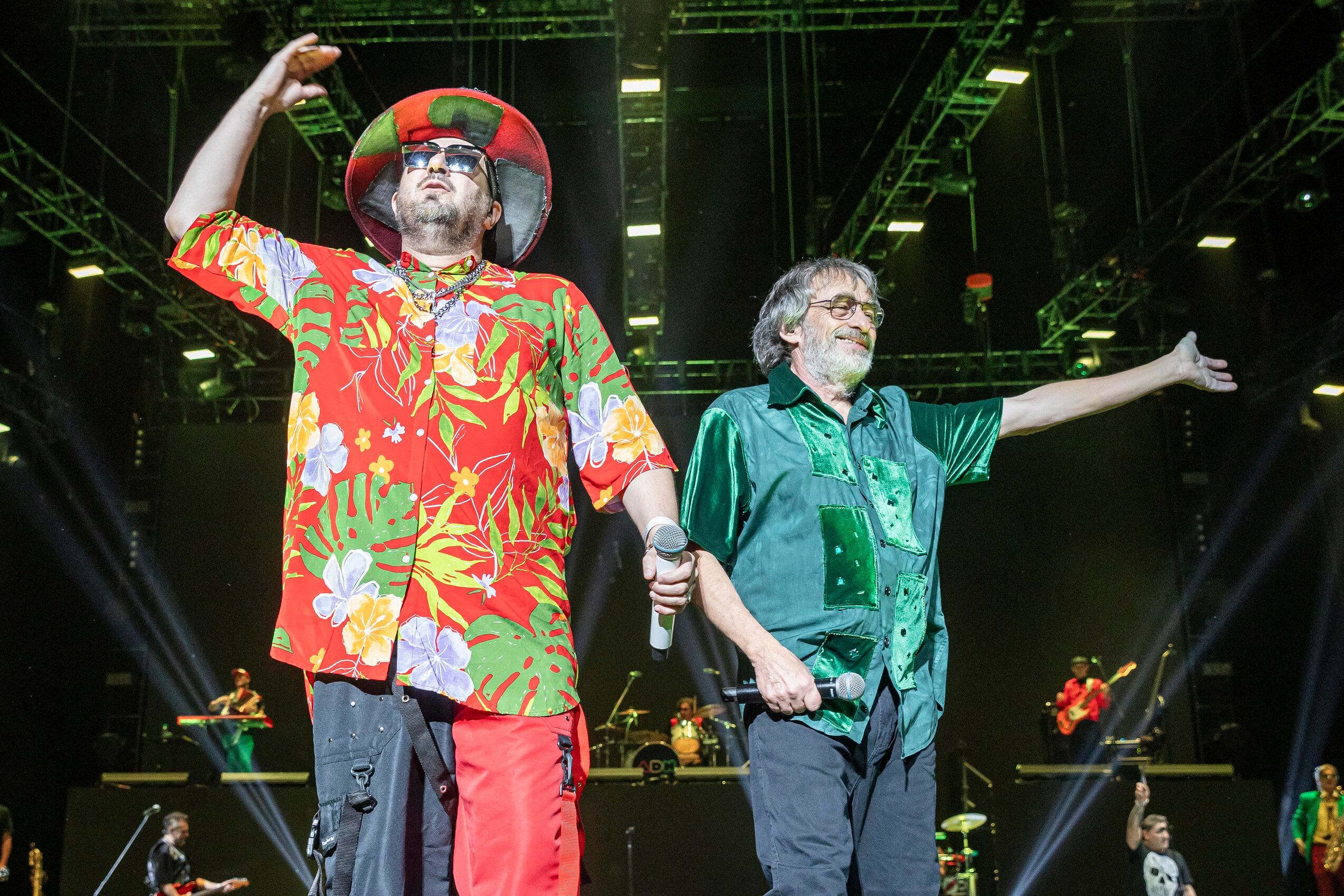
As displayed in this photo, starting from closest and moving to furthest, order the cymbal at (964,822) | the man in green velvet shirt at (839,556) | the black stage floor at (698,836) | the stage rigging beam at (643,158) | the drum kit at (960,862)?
the man in green velvet shirt at (839,556) < the black stage floor at (698,836) < the drum kit at (960,862) < the stage rigging beam at (643,158) < the cymbal at (964,822)

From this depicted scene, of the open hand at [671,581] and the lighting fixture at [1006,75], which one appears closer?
the open hand at [671,581]

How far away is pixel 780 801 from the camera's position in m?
2.33

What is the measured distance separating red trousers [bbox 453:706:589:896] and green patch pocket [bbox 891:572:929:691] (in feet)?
3.01

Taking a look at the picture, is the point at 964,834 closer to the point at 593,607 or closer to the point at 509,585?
the point at 593,607

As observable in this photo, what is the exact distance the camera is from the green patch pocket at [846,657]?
2389 millimetres

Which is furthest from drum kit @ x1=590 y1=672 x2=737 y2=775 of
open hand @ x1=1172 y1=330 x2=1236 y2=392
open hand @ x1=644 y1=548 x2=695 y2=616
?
open hand @ x1=644 y1=548 x2=695 y2=616

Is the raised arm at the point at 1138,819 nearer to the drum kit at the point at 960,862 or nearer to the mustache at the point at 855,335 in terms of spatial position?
the drum kit at the point at 960,862

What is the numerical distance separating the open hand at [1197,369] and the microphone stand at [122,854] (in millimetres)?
7661

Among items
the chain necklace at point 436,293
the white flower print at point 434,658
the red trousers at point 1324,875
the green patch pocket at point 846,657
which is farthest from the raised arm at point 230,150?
the red trousers at point 1324,875

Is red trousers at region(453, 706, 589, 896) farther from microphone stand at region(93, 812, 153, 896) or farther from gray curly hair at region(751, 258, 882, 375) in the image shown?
Result: microphone stand at region(93, 812, 153, 896)

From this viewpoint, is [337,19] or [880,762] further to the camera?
[337,19]

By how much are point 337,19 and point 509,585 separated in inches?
371

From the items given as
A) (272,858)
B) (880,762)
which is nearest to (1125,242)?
(272,858)

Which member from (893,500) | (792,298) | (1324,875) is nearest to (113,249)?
(792,298)
